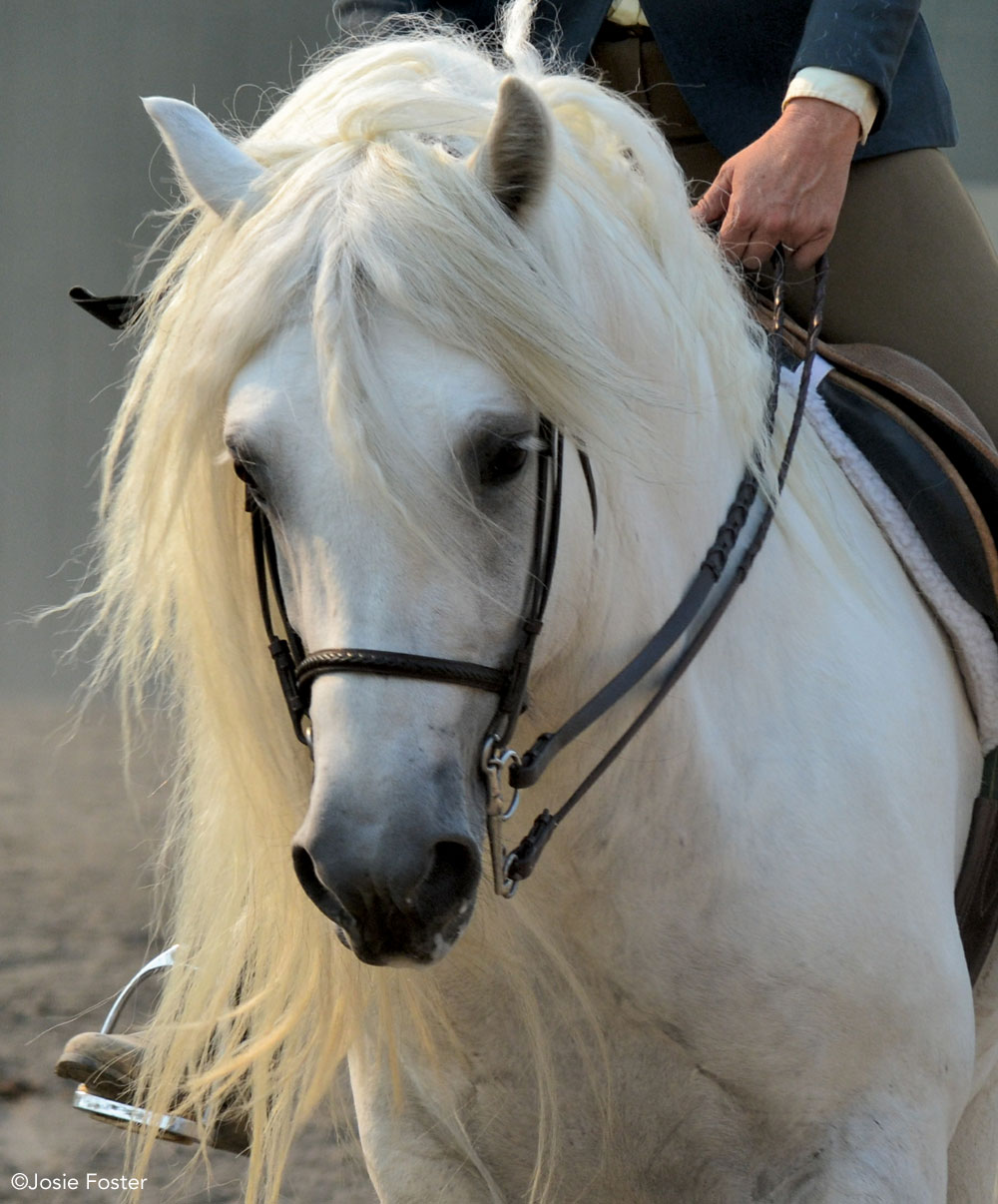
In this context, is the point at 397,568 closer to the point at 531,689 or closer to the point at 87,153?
the point at 531,689

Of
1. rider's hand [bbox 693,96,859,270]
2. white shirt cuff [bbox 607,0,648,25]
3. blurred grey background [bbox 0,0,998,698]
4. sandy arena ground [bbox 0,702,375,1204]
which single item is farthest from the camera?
blurred grey background [bbox 0,0,998,698]

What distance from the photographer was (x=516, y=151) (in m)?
1.08

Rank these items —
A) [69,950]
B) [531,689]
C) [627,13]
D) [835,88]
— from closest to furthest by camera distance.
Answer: [531,689] < [835,88] < [627,13] < [69,950]

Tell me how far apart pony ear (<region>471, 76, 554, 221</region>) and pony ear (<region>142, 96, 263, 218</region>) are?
0.72 feet

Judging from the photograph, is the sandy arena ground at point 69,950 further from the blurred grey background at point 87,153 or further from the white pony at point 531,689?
the blurred grey background at point 87,153

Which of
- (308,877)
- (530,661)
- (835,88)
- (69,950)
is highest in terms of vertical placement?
(835,88)

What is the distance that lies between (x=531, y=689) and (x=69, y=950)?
3352mm

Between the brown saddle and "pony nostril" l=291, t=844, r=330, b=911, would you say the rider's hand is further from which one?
"pony nostril" l=291, t=844, r=330, b=911

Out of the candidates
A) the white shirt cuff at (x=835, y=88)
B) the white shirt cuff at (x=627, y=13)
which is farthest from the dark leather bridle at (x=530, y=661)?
the white shirt cuff at (x=627, y=13)

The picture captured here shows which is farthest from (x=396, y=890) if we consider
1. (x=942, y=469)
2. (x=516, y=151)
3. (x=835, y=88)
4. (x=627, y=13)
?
(x=627, y=13)

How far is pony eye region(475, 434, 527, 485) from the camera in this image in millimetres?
1036

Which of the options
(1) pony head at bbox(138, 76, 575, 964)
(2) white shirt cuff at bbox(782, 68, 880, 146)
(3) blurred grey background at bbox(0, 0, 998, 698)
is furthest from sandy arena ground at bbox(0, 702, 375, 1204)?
(2) white shirt cuff at bbox(782, 68, 880, 146)

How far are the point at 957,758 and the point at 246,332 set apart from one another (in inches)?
36.4

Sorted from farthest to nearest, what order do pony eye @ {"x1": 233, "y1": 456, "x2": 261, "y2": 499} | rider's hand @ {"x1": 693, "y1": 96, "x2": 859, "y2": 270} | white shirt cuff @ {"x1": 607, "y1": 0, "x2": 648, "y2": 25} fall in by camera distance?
white shirt cuff @ {"x1": 607, "y1": 0, "x2": 648, "y2": 25} < rider's hand @ {"x1": 693, "y1": 96, "x2": 859, "y2": 270} < pony eye @ {"x1": 233, "y1": 456, "x2": 261, "y2": 499}
